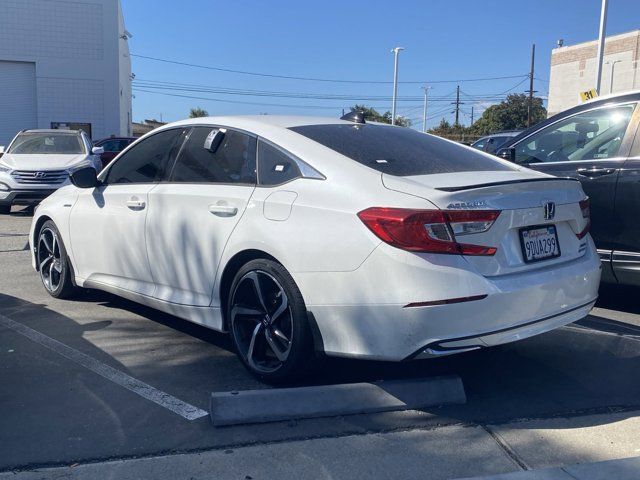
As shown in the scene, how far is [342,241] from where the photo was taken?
352cm

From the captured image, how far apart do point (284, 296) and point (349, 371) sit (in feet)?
2.77

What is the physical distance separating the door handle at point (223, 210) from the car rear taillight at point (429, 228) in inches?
42.4

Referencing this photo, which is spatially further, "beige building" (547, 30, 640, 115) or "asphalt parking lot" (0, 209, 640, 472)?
"beige building" (547, 30, 640, 115)

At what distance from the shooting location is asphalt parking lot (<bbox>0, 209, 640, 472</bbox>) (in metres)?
3.47

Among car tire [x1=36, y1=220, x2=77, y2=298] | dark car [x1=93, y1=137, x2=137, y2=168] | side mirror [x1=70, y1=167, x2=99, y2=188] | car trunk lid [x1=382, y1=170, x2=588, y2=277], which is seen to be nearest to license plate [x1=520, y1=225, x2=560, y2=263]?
car trunk lid [x1=382, y1=170, x2=588, y2=277]

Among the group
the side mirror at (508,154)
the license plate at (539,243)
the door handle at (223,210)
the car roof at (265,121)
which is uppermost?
the car roof at (265,121)

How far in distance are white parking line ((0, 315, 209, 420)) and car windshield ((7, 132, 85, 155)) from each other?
9066mm

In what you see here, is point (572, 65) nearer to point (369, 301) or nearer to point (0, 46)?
point (0, 46)

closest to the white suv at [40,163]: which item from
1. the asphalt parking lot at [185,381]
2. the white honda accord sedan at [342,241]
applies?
the asphalt parking lot at [185,381]

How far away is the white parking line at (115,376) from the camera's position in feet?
12.5

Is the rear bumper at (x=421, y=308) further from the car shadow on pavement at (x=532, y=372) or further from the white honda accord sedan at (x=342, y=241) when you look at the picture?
the car shadow on pavement at (x=532, y=372)

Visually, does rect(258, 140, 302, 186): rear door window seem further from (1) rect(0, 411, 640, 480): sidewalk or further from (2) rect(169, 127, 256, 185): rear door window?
(1) rect(0, 411, 640, 480): sidewalk

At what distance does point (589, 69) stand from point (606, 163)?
44426mm

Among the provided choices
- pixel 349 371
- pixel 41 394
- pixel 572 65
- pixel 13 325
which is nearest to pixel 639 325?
pixel 349 371
